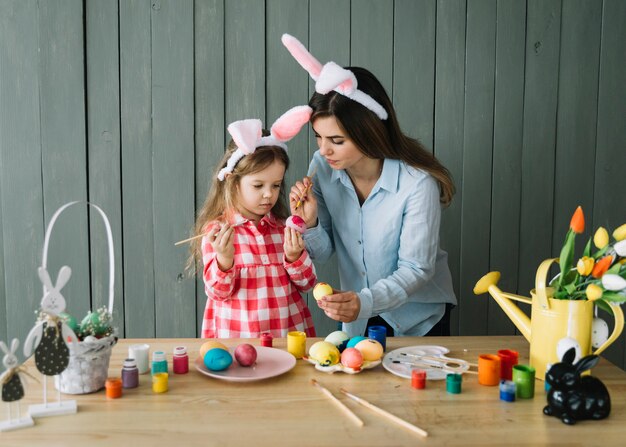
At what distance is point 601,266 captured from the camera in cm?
137

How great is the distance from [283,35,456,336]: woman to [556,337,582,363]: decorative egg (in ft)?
2.04

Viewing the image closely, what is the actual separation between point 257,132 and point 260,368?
0.83 meters

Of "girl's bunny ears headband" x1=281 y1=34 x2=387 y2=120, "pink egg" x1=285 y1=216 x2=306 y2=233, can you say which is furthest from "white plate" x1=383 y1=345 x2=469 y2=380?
"girl's bunny ears headband" x1=281 y1=34 x2=387 y2=120

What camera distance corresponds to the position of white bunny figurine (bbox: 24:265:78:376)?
A: 4.12 ft

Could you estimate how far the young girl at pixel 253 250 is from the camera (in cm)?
202

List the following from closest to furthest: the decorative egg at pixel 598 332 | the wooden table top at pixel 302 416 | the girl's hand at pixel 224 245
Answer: the wooden table top at pixel 302 416, the decorative egg at pixel 598 332, the girl's hand at pixel 224 245

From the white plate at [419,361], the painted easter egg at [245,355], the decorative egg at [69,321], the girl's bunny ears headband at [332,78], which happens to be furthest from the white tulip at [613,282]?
the decorative egg at [69,321]

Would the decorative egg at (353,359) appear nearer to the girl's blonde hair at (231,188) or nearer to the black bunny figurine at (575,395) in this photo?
the black bunny figurine at (575,395)

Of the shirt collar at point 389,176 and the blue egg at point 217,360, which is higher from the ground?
the shirt collar at point 389,176

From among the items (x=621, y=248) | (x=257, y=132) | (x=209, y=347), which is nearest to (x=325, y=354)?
(x=209, y=347)

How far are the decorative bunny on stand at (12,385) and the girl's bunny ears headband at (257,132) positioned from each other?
994 millimetres

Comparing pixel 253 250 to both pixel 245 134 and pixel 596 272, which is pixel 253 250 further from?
pixel 596 272

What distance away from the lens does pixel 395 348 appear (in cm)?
171

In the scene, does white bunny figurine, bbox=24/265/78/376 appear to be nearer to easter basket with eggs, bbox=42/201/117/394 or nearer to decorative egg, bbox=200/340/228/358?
easter basket with eggs, bbox=42/201/117/394
